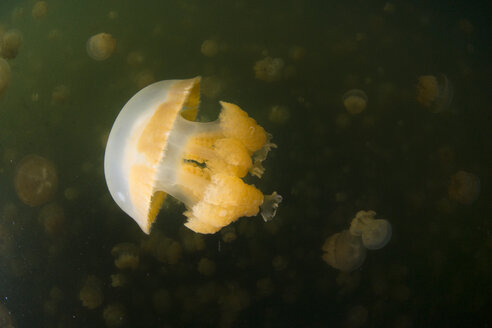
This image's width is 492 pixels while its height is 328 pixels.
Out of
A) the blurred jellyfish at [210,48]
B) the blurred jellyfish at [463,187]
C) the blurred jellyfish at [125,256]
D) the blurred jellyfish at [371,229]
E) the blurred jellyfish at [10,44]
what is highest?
the blurred jellyfish at [210,48]

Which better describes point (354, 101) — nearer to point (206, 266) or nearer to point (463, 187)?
point (463, 187)

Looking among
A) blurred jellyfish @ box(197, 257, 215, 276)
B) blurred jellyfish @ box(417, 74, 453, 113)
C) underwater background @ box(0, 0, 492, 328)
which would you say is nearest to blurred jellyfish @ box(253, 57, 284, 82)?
underwater background @ box(0, 0, 492, 328)

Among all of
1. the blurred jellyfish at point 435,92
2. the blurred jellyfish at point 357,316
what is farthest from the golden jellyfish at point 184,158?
the blurred jellyfish at point 435,92

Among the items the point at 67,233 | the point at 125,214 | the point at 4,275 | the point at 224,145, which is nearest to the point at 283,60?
the point at 224,145

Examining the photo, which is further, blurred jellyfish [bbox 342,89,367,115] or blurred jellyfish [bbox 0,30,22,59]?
blurred jellyfish [bbox 0,30,22,59]

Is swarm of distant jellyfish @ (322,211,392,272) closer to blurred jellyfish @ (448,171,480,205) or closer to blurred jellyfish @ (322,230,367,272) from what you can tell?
blurred jellyfish @ (322,230,367,272)

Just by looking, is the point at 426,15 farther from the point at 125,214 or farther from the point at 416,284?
the point at 125,214

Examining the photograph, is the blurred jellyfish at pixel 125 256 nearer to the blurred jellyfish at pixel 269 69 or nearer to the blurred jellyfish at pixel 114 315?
the blurred jellyfish at pixel 114 315
